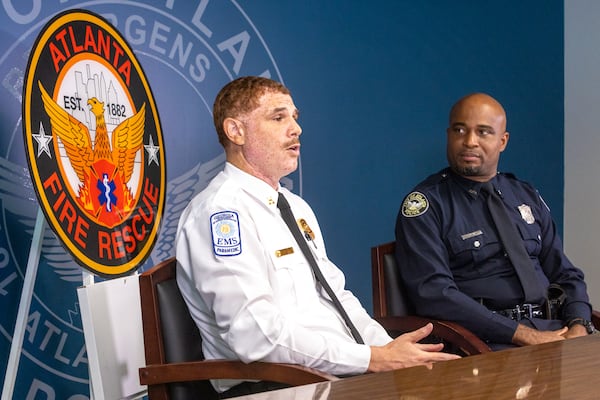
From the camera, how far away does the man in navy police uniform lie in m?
2.62

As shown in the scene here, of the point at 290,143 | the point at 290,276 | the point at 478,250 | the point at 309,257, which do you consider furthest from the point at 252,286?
the point at 478,250

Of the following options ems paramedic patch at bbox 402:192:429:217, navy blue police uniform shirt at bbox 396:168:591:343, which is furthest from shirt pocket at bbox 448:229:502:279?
ems paramedic patch at bbox 402:192:429:217

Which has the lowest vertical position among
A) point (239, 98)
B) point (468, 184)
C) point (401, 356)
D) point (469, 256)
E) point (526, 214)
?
point (401, 356)

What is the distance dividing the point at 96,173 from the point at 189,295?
16.4 inches

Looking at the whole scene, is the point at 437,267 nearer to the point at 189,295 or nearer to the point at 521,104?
the point at 189,295

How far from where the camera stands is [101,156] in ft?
6.75

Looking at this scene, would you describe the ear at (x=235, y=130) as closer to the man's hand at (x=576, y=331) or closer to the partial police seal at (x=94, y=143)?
the partial police seal at (x=94, y=143)

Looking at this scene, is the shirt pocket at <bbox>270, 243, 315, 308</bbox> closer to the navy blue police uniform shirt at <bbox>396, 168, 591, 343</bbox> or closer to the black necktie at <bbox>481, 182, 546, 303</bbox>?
the navy blue police uniform shirt at <bbox>396, 168, 591, 343</bbox>

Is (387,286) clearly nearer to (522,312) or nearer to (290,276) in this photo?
(522,312)

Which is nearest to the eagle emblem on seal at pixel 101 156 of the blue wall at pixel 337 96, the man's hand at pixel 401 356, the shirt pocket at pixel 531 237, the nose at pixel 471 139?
the blue wall at pixel 337 96

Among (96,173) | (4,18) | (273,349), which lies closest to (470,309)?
(273,349)

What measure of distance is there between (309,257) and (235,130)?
445mm

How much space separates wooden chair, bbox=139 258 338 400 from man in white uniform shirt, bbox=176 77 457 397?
34 millimetres

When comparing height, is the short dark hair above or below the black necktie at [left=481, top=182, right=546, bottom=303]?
above
